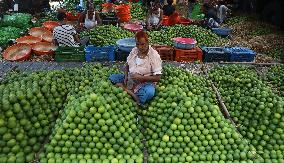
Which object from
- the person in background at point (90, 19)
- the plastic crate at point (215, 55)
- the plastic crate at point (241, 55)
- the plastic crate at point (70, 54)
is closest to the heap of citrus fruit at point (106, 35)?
the plastic crate at point (70, 54)

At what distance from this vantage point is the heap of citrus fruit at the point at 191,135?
4039mm

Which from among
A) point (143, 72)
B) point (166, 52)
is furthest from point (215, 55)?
point (143, 72)

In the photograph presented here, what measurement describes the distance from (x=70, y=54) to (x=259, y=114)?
4.62 m

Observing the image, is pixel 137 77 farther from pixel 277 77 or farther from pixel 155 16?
pixel 155 16

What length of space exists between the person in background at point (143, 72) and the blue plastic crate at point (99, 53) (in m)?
2.23

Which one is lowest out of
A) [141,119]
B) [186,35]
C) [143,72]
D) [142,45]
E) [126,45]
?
[141,119]

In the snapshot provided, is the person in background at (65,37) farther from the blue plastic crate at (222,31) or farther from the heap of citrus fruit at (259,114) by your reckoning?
the blue plastic crate at (222,31)

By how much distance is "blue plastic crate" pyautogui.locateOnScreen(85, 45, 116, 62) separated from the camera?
7.52m

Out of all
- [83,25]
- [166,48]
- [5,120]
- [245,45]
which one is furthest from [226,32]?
[5,120]

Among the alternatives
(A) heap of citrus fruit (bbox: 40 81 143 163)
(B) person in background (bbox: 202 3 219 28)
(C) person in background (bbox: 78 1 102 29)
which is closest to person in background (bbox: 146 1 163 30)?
(B) person in background (bbox: 202 3 219 28)

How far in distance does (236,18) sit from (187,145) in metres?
10.3

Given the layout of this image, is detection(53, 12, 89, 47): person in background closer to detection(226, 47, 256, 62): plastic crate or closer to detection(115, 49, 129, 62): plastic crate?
detection(115, 49, 129, 62): plastic crate

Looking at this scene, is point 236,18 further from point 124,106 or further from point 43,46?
point 124,106

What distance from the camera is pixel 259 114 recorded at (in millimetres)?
4637
